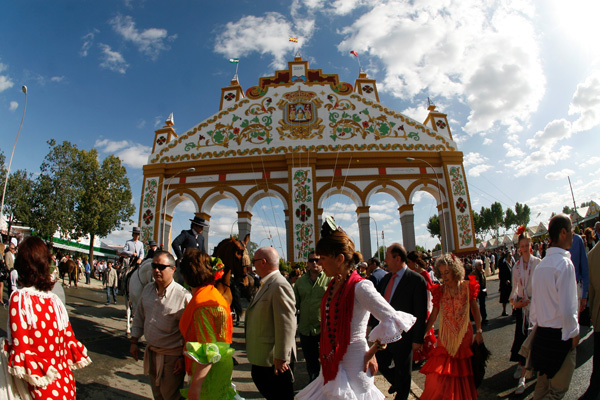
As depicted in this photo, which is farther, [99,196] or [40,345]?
[99,196]

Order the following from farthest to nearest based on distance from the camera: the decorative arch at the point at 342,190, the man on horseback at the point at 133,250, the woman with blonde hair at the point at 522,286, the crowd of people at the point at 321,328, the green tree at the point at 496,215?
the green tree at the point at 496,215
the decorative arch at the point at 342,190
the man on horseback at the point at 133,250
the woman with blonde hair at the point at 522,286
the crowd of people at the point at 321,328

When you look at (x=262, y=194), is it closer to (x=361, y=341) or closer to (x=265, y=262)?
(x=265, y=262)

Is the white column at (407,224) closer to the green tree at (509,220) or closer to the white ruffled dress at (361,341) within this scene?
the white ruffled dress at (361,341)

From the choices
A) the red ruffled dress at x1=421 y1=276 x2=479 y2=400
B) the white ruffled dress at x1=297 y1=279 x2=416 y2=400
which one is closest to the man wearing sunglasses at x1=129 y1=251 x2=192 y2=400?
the white ruffled dress at x1=297 y1=279 x2=416 y2=400

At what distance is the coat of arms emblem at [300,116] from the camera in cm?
1927

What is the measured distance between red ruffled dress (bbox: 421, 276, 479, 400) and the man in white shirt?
557 millimetres

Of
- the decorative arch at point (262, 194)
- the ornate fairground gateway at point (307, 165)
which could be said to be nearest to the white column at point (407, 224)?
the ornate fairground gateway at point (307, 165)

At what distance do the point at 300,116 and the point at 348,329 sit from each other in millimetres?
17718

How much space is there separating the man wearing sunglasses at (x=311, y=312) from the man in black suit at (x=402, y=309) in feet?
2.81

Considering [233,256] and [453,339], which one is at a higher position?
[233,256]

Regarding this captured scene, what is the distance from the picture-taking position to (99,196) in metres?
27.3

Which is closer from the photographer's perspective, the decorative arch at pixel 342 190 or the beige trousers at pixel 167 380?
the beige trousers at pixel 167 380

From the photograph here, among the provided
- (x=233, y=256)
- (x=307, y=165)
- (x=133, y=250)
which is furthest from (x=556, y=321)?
(x=307, y=165)

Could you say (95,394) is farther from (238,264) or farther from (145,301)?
(238,264)
